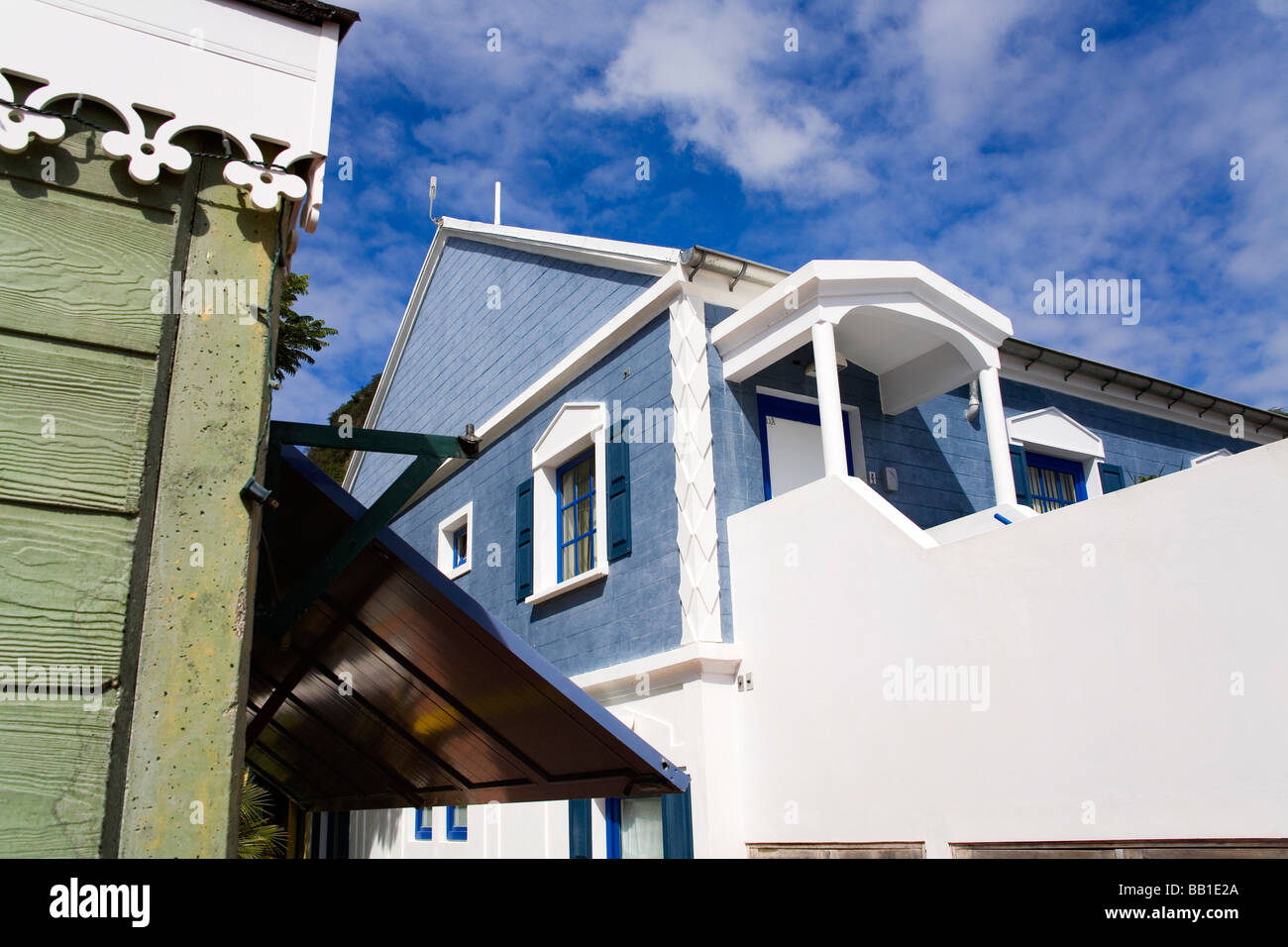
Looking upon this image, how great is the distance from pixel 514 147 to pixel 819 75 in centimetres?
305

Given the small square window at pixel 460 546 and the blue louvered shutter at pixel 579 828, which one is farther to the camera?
the small square window at pixel 460 546

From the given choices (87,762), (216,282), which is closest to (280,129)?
(216,282)

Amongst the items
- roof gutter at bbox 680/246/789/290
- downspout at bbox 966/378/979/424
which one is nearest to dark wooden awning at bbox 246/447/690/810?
roof gutter at bbox 680/246/789/290

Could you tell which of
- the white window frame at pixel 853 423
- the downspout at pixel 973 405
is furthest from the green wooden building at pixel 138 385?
the downspout at pixel 973 405

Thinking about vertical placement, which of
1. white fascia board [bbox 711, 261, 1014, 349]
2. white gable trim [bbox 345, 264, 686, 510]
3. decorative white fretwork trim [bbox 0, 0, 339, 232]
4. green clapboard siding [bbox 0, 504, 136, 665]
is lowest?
green clapboard siding [bbox 0, 504, 136, 665]

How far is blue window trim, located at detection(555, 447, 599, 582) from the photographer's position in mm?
10188

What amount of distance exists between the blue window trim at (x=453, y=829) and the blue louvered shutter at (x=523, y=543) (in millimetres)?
2796

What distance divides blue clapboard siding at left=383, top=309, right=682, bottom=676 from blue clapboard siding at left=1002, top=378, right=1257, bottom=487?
16.3 feet

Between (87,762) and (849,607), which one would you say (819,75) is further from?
(87,762)

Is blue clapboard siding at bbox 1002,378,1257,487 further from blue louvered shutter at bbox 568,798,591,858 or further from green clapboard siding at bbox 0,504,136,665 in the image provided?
green clapboard siding at bbox 0,504,136,665

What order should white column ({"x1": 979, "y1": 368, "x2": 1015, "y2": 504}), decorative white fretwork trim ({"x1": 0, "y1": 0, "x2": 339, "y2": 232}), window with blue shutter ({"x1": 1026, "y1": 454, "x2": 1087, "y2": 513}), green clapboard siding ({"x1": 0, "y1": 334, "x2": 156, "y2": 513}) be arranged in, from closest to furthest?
1. green clapboard siding ({"x1": 0, "y1": 334, "x2": 156, "y2": 513})
2. decorative white fretwork trim ({"x1": 0, "y1": 0, "x2": 339, "y2": 232})
3. white column ({"x1": 979, "y1": 368, "x2": 1015, "y2": 504})
4. window with blue shutter ({"x1": 1026, "y1": 454, "x2": 1087, "y2": 513})

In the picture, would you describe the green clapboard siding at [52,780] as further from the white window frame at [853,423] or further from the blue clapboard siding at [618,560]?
the white window frame at [853,423]

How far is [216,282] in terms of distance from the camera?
2.36m

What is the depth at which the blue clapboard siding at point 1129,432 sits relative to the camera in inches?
464
